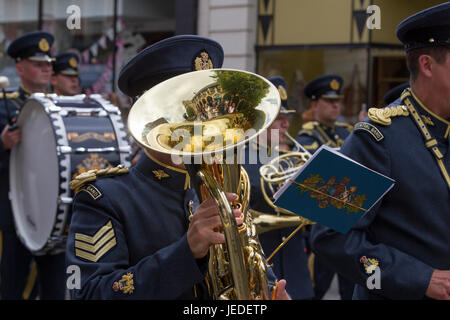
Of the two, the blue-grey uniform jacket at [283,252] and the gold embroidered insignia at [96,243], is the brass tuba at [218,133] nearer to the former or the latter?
the gold embroidered insignia at [96,243]

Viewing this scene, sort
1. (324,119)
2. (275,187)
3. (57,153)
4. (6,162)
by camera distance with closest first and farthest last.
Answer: (57,153) → (275,187) → (6,162) → (324,119)

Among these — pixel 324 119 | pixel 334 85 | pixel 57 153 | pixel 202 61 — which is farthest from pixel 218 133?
pixel 334 85

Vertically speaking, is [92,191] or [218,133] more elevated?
[218,133]

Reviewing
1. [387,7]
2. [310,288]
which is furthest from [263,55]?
[310,288]

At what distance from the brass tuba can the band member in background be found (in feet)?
2.43

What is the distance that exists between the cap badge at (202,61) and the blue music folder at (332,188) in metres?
0.48

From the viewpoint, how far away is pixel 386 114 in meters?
2.89

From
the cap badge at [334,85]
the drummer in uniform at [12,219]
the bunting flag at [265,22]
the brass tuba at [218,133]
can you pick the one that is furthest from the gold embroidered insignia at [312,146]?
the brass tuba at [218,133]

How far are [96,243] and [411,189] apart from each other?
1.20 m

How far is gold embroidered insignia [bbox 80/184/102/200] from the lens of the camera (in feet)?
7.85

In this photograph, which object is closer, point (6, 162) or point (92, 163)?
point (92, 163)

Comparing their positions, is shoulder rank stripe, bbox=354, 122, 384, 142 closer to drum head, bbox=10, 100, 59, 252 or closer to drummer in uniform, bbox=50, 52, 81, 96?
drum head, bbox=10, 100, 59, 252

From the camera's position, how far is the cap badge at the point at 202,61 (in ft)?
8.04

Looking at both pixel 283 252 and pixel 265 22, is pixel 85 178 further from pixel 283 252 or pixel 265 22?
pixel 265 22
